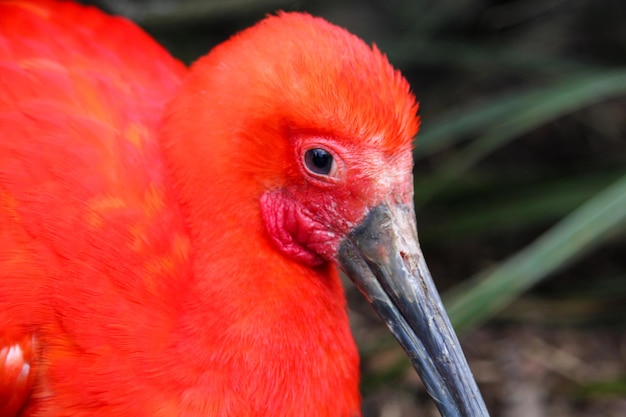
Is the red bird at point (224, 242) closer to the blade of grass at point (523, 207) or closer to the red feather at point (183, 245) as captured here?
the red feather at point (183, 245)

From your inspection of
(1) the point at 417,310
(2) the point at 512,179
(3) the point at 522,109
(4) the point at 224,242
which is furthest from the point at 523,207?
(4) the point at 224,242

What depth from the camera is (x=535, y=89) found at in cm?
306

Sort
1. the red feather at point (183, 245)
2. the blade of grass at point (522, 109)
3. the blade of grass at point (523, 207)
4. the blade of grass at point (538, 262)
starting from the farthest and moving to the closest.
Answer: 1. the blade of grass at point (523, 207)
2. the blade of grass at point (522, 109)
3. the blade of grass at point (538, 262)
4. the red feather at point (183, 245)

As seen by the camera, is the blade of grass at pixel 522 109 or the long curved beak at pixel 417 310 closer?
the long curved beak at pixel 417 310

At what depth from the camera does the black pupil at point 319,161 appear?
6.11 feet

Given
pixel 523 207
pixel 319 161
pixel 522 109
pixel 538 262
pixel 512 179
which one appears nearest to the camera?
pixel 319 161

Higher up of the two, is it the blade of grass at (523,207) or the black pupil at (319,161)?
the blade of grass at (523,207)

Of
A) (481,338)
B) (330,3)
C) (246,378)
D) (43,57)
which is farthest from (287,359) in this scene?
(330,3)

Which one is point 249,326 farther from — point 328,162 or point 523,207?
point 523,207

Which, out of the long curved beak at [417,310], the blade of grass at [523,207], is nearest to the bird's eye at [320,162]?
the long curved beak at [417,310]

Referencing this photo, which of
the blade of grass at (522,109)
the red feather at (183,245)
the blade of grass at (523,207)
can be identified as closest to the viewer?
the red feather at (183,245)

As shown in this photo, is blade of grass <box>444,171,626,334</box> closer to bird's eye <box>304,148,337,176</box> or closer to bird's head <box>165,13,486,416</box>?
bird's head <box>165,13,486,416</box>

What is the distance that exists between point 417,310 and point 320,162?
380mm

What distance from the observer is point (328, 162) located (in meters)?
1.88
